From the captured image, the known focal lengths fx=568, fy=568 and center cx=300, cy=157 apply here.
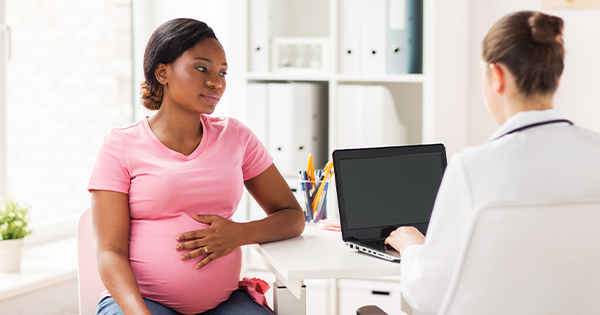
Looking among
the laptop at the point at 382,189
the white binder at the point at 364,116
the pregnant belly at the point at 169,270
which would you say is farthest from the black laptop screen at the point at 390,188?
the white binder at the point at 364,116

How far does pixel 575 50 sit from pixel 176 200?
69.5 inches

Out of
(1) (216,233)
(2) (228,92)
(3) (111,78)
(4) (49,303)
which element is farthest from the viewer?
(3) (111,78)

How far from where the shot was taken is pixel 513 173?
2.93ft

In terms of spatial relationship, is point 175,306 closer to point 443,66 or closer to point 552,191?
point 552,191

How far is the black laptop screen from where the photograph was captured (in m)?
1.42

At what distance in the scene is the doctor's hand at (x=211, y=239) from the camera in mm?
1354

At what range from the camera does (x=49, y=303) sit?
1.84 metres

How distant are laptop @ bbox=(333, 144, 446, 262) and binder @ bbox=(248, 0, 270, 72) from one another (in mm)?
1021

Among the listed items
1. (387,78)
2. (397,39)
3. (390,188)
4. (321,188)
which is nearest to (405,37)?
(397,39)

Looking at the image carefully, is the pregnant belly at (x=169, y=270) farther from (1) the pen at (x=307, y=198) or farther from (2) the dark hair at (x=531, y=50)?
(2) the dark hair at (x=531, y=50)

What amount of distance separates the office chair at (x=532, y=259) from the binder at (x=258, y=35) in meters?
1.62

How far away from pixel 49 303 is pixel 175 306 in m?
0.70

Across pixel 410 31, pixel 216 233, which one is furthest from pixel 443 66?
pixel 216 233

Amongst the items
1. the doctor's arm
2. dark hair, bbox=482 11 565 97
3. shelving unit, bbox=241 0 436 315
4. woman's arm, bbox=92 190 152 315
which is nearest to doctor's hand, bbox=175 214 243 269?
woman's arm, bbox=92 190 152 315
